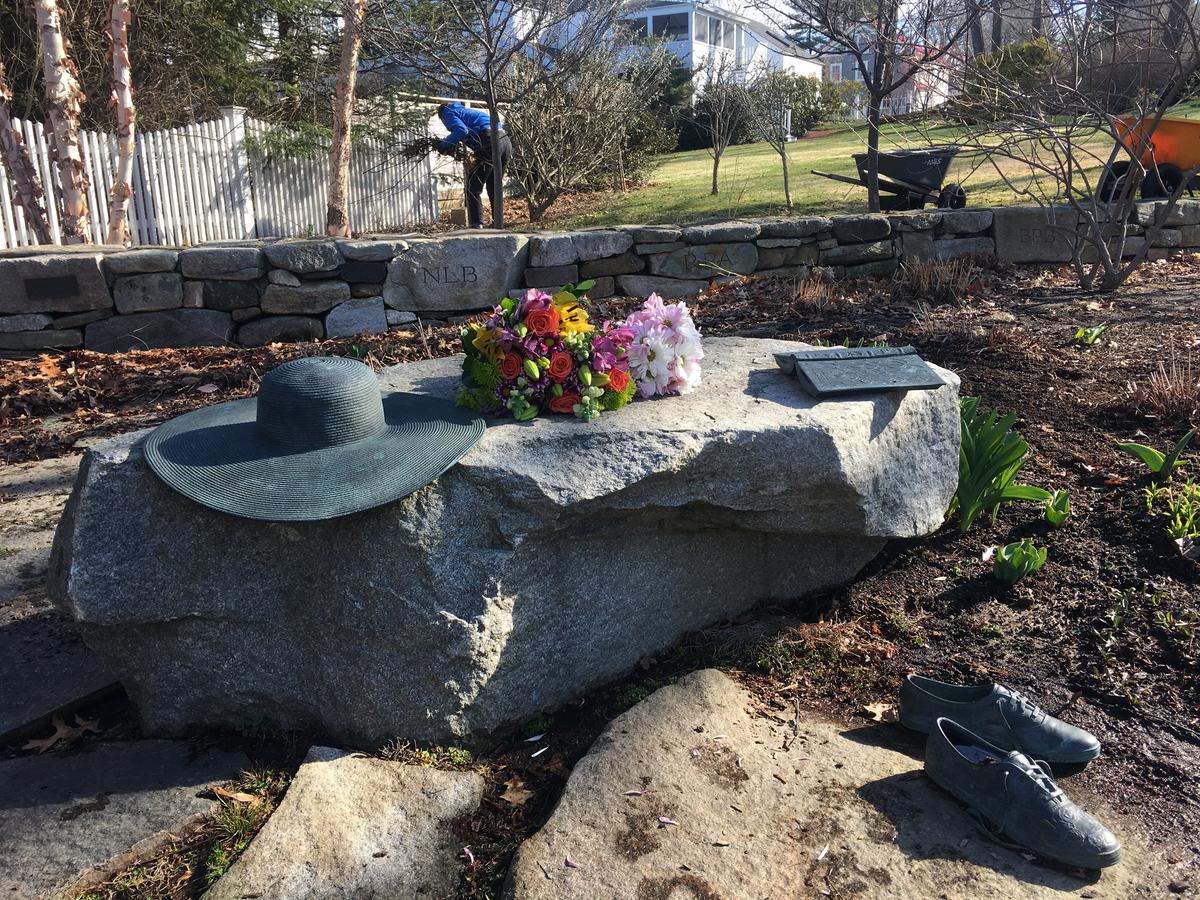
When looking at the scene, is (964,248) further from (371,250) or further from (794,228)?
(371,250)

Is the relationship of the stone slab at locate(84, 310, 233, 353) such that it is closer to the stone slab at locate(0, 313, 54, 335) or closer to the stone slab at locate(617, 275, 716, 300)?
the stone slab at locate(0, 313, 54, 335)

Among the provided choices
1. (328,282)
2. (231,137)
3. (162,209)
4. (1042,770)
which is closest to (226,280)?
(328,282)

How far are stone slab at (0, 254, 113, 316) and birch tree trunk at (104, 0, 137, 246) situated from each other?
8.74ft

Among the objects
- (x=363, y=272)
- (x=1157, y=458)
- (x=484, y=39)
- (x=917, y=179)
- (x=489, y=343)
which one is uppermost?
(x=484, y=39)

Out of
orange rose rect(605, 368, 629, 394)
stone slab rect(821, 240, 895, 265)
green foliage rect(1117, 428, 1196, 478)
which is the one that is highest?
stone slab rect(821, 240, 895, 265)

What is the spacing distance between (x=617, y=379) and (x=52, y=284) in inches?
194

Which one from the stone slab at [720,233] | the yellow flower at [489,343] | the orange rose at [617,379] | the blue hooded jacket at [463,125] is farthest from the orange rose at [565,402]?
the blue hooded jacket at [463,125]

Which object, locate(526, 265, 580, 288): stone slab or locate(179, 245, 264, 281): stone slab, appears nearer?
locate(179, 245, 264, 281): stone slab

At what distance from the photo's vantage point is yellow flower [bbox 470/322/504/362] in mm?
2822

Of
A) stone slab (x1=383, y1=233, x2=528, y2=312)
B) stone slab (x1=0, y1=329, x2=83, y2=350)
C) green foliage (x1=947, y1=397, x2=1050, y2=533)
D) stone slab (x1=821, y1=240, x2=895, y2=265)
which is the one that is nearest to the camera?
green foliage (x1=947, y1=397, x2=1050, y2=533)

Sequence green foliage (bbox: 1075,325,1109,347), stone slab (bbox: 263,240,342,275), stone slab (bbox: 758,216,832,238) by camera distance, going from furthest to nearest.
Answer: stone slab (bbox: 758,216,832,238) → stone slab (bbox: 263,240,342,275) → green foliage (bbox: 1075,325,1109,347)

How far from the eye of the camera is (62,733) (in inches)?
103

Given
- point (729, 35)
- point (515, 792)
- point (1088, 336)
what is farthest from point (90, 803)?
point (729, 35)

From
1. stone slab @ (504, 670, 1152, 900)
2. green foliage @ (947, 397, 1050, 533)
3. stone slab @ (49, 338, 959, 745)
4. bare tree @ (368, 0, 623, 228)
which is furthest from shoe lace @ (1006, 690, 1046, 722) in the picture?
bare tree @ (368, 0, 623, 228)
